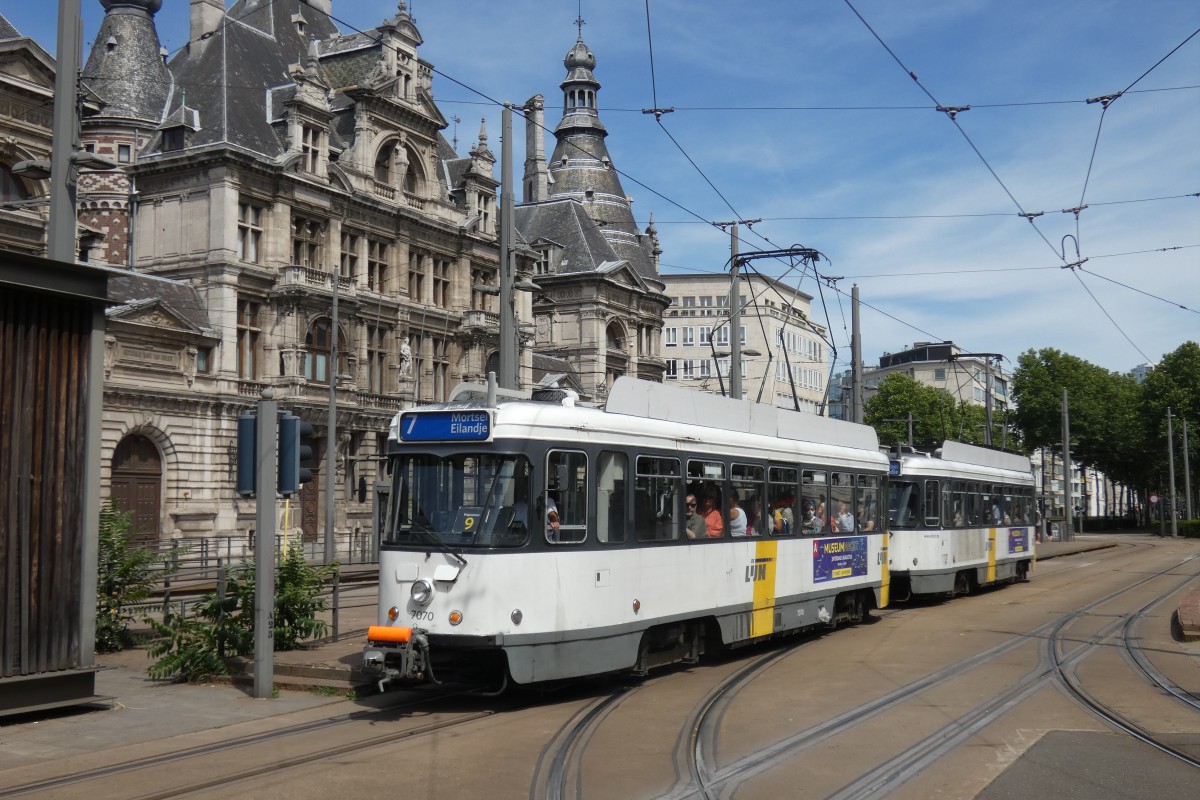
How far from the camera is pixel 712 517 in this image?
14.0 m

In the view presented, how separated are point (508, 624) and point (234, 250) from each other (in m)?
31.4

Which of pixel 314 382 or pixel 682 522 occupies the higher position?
pixel 314 382

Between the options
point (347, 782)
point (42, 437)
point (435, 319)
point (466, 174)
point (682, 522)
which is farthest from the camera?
point (466, 174)

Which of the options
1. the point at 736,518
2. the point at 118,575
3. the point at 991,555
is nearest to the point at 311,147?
the point at 991,555

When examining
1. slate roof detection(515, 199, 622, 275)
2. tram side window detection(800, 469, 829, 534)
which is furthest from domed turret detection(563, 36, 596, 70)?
tram side window detection(800, 469, 829, 534)

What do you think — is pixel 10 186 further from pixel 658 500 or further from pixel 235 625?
pixel 658 500

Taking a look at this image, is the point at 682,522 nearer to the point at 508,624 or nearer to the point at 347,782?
the point at 508,624

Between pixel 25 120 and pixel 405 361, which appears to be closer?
pixel 25 120

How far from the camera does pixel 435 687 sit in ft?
41.9

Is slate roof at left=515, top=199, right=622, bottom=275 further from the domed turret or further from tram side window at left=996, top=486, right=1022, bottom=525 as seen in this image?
tram side window at left=996, top=486, right=1022, bottom=525

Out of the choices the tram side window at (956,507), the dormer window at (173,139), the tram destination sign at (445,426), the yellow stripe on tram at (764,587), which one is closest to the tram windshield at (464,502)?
the tram destination sign at (445,426)

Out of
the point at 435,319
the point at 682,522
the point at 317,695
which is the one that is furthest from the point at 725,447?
the point at 435,319

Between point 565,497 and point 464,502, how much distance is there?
98 centimetres

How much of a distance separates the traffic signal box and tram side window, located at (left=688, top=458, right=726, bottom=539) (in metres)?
4.27
